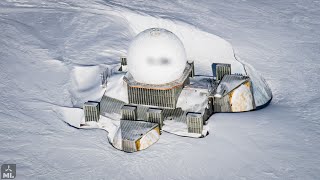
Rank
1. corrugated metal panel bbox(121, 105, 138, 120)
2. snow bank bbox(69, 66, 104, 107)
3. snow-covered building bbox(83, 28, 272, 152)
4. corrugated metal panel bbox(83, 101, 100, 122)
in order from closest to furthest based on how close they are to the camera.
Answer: snow-covered building bbox(83, 28, 272, 152) → corrugated metal panel bbox(121, 105, 138, 120) → corrugated metal panel bbox(83, 101, 100, 122) → snow bank bbox(69, 66, 104, 107)

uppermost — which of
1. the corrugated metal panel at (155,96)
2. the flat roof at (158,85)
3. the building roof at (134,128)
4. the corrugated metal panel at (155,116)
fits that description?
the flat roof at (158,85)

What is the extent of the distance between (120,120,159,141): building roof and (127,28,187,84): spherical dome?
313 cm

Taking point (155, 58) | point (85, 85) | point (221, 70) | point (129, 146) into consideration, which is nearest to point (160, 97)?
point (155, 58)

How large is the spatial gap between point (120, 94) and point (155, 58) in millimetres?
4797

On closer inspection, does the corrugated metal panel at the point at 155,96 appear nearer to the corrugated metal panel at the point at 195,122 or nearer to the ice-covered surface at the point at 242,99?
the corrugated metal panel at the point at 195,122

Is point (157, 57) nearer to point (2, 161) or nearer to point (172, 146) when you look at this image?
point (172, 146)

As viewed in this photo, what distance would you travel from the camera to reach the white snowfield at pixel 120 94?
97.8 feet

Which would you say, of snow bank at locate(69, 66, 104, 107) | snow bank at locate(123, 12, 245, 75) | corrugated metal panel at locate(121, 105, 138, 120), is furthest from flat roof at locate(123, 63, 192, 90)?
snow bank at locate(123, 12, 245, 75)

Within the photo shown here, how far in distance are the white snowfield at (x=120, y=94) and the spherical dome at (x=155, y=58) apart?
4.47 m

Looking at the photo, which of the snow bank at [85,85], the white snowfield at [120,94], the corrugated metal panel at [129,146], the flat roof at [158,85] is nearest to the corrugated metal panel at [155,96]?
the flat roof at [158,85]

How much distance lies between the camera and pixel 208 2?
56031 millimetres

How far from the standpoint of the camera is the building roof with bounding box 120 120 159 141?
1258 inches

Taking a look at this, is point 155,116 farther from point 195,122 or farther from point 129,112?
point 195,122

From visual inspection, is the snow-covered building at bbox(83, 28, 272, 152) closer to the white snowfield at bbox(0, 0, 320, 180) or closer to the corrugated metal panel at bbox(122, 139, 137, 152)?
the corrugated metal panel at bbox(122, 139, 137, 152)
